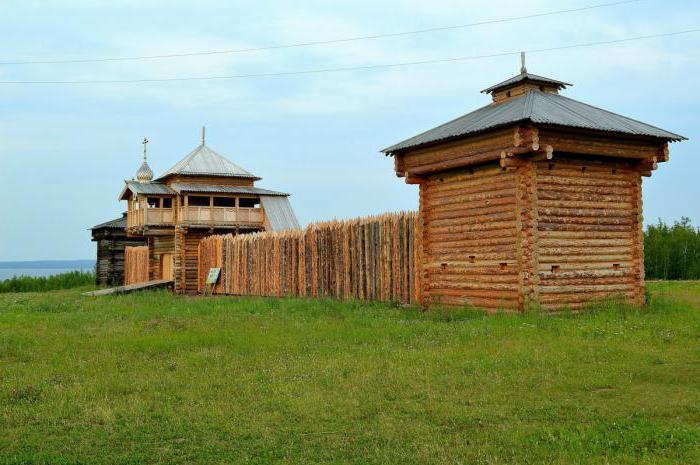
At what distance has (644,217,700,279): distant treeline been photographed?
34281 mm

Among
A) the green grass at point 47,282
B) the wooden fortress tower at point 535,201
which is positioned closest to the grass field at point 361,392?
the wooden fortress tower at point 535,201

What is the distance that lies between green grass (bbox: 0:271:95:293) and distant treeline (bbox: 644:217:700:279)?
32.4 meters

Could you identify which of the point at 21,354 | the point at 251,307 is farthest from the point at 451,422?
the point at 251,307

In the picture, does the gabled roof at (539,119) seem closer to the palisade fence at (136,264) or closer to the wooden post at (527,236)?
the wooden post at (527,236)

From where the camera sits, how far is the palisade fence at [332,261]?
19.8 metres

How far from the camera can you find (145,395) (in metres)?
8.71

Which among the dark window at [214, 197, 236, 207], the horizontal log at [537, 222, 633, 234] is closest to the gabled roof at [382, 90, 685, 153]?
the horizontal log at [537, 222, 633, 234]

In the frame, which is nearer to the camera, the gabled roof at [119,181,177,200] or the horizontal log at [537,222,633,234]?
the horizontal log at [537,222,633,234]

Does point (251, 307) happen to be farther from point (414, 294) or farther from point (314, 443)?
point (314, 443)

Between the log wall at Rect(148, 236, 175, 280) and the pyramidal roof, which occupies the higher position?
the pyramidal roof

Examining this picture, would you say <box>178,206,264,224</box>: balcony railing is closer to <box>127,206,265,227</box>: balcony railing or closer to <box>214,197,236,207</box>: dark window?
<box>127,206,265,227</box>: balcony railing

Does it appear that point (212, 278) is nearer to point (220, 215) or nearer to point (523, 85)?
point (220, 215)

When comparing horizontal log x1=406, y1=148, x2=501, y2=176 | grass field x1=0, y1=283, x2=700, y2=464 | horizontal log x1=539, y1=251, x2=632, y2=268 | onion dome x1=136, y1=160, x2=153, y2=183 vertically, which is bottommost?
grass field x1=0, y1=283, x2=700, y2=464

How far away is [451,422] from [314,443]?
1440 mm
